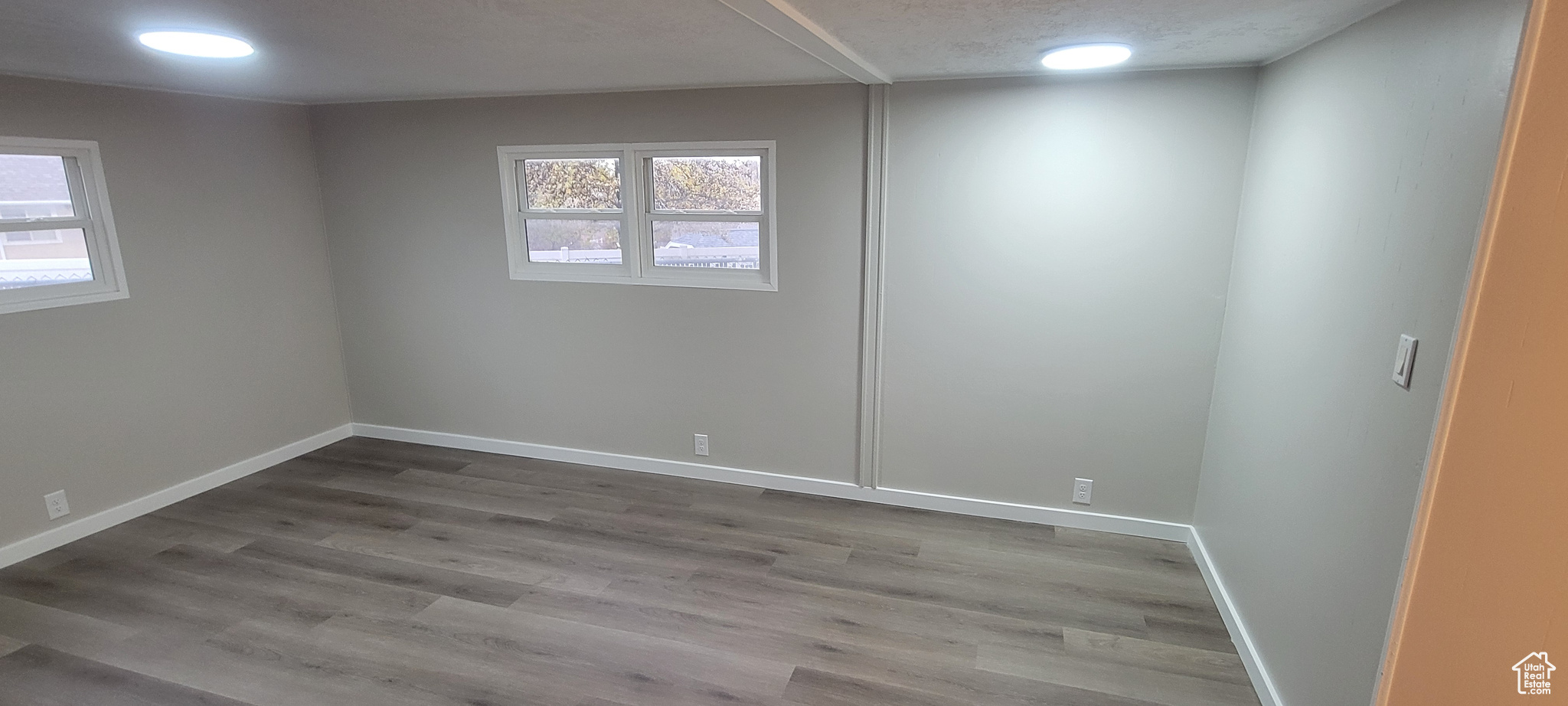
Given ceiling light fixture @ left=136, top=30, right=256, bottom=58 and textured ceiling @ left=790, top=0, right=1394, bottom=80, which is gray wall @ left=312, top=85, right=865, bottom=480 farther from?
ceiling light fixture @ left=136, top=30, right=256, bottom=58

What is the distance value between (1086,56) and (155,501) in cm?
488

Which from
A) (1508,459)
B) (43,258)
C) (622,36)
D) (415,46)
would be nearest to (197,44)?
(415,46)

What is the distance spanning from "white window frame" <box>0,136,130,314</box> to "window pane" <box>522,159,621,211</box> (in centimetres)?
191

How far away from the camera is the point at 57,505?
10.4 feet

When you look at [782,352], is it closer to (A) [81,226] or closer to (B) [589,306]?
(B) [589,306]

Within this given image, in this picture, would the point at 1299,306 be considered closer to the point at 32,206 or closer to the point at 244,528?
the point at 244,528

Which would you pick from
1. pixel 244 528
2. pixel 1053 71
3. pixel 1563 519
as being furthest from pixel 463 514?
pixel 1563 519

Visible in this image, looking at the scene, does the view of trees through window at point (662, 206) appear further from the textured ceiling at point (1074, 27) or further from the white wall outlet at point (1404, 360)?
the white wall outlet at point (1404, 360)

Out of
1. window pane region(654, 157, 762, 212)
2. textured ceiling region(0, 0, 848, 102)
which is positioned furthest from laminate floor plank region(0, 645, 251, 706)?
window pane region(654, 157, 762, 212)

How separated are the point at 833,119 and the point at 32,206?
12.0ft

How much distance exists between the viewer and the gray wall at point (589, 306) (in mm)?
3391

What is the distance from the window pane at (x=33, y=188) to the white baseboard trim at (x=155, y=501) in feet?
4.71

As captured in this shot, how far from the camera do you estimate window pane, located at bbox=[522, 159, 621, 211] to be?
377 cm

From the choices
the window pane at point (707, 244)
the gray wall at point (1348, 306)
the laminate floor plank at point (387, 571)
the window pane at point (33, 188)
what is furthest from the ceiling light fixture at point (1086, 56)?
the window pane at point (33, 188)
